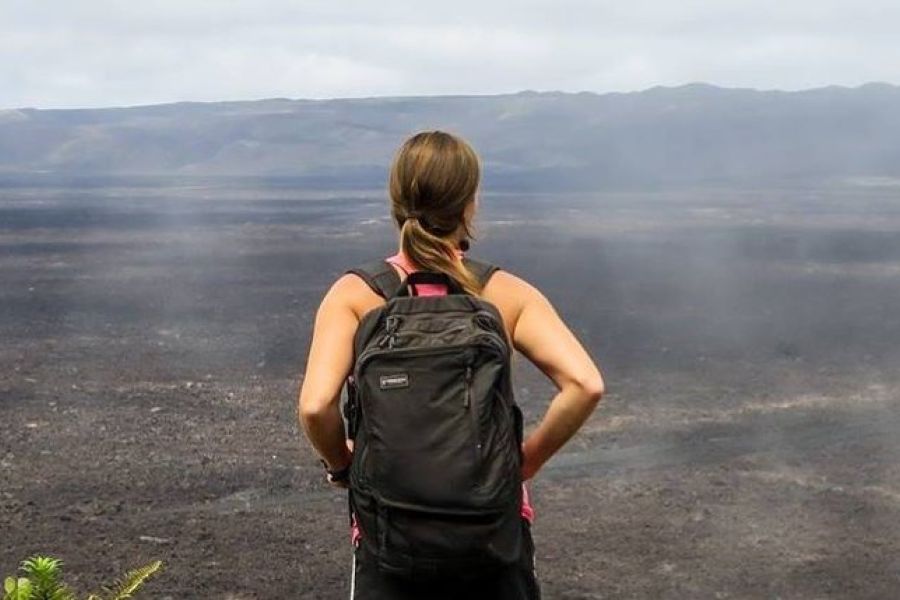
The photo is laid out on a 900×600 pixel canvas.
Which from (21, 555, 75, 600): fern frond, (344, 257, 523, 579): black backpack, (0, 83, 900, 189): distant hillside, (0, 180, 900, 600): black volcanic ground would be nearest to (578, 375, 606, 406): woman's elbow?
(344, 257, 523, 579): black backpack

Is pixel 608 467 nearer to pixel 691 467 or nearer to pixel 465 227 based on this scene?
pixel 691 467

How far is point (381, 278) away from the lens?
258cm

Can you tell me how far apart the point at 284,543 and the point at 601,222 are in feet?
87.4

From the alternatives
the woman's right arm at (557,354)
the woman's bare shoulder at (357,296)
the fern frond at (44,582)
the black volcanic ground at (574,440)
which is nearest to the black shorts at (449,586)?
the woman's right arm at (557,354)

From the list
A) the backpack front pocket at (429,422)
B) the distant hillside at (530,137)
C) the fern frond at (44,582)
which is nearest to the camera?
the backpack front pocket at (429,422)

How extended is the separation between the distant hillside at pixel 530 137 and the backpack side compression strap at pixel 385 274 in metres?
53.0

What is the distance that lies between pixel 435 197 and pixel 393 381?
0.40 m

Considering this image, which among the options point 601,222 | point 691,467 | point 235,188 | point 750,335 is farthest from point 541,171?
point 691,467

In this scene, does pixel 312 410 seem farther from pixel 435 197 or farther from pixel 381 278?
pixel 435 197

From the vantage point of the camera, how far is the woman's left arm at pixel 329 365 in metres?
2.51

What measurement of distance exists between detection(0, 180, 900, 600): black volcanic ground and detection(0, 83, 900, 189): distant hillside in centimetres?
3639

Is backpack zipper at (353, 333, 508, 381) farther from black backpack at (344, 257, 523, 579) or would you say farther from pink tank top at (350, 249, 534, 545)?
pink tank top at (350, 249, 534, 545)

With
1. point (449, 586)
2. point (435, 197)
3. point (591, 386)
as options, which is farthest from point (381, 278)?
point (449, 586)

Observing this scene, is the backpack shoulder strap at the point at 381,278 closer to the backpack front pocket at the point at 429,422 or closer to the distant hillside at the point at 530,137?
the backpack front pocket at the point at 429,422
